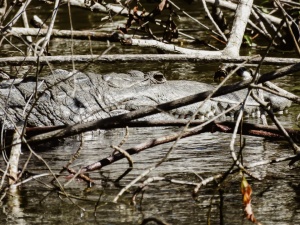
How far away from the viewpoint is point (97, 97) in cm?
806

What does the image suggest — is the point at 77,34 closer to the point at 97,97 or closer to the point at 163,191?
the point at 97,97

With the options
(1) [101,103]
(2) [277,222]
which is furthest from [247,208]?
(1) [101,103]

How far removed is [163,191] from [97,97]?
2.77 meters

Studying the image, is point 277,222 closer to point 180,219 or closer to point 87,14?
point 180,219

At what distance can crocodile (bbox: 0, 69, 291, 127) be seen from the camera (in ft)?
25.4

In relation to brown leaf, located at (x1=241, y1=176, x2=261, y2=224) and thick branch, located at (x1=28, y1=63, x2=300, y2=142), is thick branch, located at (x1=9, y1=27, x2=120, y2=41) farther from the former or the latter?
brown leaf, located at (x1=241, y1=176, x2=261, y2=224)

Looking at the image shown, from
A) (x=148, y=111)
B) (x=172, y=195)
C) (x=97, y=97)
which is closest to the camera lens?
(x=148, y=111)

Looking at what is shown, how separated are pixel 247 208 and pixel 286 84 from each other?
469 cm

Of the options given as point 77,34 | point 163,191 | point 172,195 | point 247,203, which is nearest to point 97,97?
point 77,34

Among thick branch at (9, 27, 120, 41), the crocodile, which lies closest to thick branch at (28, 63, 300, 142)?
the crocodile

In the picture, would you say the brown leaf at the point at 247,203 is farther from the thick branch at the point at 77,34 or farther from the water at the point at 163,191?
the thick branch at the point at 77,34

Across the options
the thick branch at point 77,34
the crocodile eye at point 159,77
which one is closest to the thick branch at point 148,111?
the thick branch at point 77,34

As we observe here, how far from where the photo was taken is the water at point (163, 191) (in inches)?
192

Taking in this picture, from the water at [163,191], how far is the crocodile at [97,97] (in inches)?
14.7
